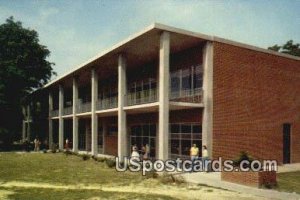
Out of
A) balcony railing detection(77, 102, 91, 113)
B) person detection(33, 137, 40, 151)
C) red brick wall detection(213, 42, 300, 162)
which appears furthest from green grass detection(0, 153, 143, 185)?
person detection(33, 137, 40, 151)

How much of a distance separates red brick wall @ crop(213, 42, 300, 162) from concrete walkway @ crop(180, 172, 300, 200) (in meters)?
3.37

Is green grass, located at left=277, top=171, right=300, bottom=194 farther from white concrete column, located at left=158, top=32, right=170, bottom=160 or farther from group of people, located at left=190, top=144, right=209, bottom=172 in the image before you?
white concrete column, located at left=158, top=32, right=170, bottom=160

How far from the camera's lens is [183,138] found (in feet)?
75.1

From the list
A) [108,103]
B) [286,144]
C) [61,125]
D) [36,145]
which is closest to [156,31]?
[286,144]

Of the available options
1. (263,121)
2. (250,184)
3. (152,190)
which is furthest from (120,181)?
(263,121)

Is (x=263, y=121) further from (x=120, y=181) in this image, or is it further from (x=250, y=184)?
(x=120, y=181)

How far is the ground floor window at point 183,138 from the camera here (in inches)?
856

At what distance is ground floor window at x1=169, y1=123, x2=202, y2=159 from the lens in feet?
71.3

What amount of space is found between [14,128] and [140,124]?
20.3 m

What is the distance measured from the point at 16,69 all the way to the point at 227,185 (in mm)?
30960

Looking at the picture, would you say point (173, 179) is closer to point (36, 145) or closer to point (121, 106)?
point (121, 106)

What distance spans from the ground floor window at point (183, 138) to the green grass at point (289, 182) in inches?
198

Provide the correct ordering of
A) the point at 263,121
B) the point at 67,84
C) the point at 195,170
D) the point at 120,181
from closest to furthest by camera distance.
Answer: the point at 120,181, the point at 195,170, the point at 263,121, the point at 67,84

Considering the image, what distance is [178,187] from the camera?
15.5 m
